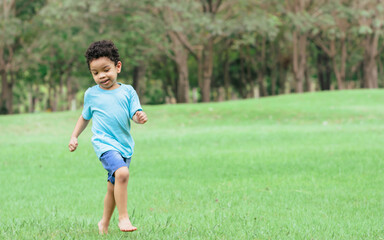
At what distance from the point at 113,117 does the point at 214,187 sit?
3692mm

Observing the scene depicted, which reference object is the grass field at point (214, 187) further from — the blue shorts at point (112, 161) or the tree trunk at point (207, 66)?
the tree trunk at point (207, 66)

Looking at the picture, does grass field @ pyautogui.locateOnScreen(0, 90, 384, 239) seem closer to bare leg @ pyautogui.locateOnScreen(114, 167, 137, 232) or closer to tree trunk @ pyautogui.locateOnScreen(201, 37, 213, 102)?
bare leg @ pyautogui.locateOnScreen(114, 167, 137, 232)

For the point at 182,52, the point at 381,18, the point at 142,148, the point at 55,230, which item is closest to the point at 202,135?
the point at 142,148

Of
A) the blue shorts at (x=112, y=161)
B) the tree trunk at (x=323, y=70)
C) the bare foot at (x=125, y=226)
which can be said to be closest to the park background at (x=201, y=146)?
the bare foot at (x=125, y=226)

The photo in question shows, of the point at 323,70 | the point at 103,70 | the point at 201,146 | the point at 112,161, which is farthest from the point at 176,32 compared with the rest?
the point at 112,161

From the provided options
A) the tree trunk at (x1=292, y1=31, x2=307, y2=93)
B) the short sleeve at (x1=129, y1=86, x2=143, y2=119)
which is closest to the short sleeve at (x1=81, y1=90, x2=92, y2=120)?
the short sleeve at (x1=129, y1=86, x2=143, y2=119)

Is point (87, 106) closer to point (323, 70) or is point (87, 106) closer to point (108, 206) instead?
point (108, 206)

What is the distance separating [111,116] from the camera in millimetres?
4602

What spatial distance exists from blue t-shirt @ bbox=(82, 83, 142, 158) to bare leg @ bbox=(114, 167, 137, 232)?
22 cm

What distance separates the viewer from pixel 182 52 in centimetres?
3325

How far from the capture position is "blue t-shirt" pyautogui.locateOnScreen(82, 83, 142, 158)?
4.59 m

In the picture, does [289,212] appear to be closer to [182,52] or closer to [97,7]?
[97,7]

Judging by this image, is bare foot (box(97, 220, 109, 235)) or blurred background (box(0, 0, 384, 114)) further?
blurred background (box(0, 0, 384, 114))

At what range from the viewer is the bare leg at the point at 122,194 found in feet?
14.6
